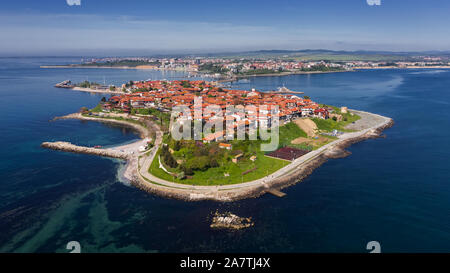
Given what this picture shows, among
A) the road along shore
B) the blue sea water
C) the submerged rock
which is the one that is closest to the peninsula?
the road along shore

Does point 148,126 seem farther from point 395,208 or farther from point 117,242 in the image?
point 395,208

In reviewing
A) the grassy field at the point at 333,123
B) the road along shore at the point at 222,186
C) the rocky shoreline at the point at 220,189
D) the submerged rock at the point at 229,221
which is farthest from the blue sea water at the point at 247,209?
the grassy field at the point at 333,123

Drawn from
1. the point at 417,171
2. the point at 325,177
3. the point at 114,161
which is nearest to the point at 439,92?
the point at 417,171

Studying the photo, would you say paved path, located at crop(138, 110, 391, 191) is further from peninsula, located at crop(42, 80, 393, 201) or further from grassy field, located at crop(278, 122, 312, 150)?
grassy field, located at crop(278, 122, 312, 150)

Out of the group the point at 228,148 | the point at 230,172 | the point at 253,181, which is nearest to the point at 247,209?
the point at 253,181

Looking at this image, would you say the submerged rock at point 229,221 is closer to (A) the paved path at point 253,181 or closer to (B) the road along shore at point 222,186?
(B) the road along shore at point 222,186

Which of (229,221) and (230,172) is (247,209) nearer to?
(229,221)
